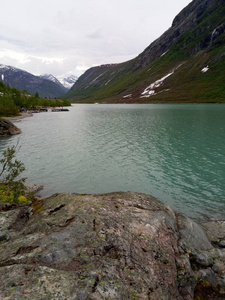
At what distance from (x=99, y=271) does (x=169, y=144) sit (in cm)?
4044

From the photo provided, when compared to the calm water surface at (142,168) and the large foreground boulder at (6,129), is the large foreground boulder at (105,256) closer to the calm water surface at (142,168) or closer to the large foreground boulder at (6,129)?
the calm water surface at (142,168)

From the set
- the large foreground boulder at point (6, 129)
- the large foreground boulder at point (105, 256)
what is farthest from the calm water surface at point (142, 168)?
the large foreground boulder at point (6, 129)

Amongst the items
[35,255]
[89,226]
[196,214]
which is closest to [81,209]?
[89,226]

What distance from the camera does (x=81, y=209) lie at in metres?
11.4

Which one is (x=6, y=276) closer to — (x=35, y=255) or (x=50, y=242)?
(x=35, y=255)

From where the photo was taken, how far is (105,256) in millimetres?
8406

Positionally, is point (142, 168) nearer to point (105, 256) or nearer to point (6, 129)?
point (105, 256)

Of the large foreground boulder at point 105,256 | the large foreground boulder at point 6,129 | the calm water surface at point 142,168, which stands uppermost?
the large foreground boulder at point 105,256

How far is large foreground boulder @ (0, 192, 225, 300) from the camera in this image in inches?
272

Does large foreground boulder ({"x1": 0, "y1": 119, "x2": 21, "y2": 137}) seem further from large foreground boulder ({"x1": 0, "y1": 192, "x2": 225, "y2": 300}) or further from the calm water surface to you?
large foreground boulder ({"x1": 0, "y1": 192, "x2": 225, "y2": 300})

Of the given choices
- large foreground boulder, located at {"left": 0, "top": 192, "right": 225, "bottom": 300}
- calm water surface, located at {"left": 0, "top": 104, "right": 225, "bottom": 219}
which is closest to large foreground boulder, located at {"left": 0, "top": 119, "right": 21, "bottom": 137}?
calm water surface, located at {"left": 0, "top": 104, "right": 225, "bottom": 219}

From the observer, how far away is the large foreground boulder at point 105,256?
690cm

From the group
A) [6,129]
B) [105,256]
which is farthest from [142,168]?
[6,129]

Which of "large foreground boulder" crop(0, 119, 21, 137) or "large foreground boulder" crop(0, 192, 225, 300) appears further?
"large foreground boulder" crop(0, 119, 21, 137)
